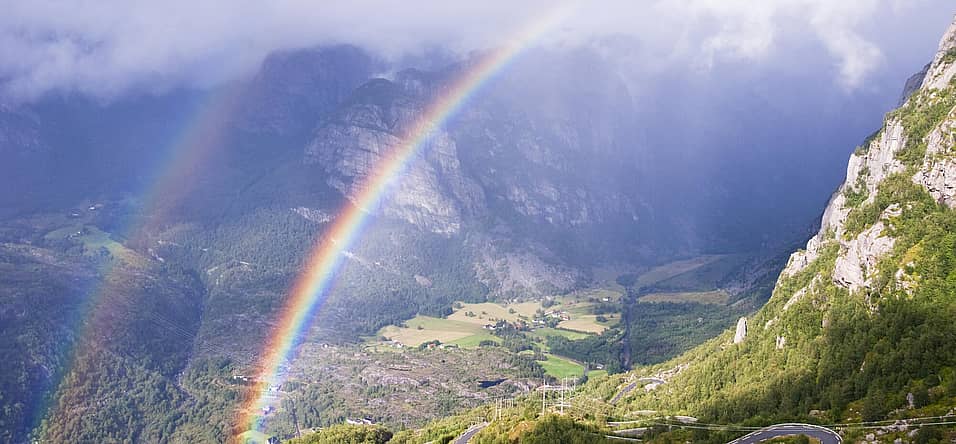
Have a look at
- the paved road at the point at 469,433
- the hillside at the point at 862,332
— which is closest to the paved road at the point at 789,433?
the hillside at the point at 862,332

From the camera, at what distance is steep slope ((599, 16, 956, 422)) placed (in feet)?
249

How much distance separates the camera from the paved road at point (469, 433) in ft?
343

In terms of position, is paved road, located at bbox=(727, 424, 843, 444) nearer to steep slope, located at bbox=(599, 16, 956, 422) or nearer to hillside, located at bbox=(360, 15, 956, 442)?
hillside, located at bbox=(360, 15, 956, 442)

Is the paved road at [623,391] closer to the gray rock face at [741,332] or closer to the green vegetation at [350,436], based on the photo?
the gray rock face at [741,332]

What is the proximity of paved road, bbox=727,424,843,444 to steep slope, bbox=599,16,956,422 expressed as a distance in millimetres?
2755

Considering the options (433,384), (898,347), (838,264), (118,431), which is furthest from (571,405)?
(118,431)

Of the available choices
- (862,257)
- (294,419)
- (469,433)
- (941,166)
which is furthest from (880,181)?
(294,419)

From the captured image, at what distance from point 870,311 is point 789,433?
2173 centimetres

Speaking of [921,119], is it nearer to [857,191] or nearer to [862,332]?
A: [857,191]

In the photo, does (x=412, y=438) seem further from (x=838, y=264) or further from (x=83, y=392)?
(x=83, y=392)

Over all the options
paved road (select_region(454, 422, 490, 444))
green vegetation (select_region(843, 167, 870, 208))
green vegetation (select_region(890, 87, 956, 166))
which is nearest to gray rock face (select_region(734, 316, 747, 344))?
green vegetation (select_region(843, 167, 870, 208))

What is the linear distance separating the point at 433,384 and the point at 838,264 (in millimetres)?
109141

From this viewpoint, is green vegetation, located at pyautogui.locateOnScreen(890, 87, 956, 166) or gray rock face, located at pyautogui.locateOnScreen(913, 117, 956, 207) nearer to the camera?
gray rock face, located at pyautogui.locateOnScreen(913, 117, 956, 207)

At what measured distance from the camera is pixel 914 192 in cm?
9162
